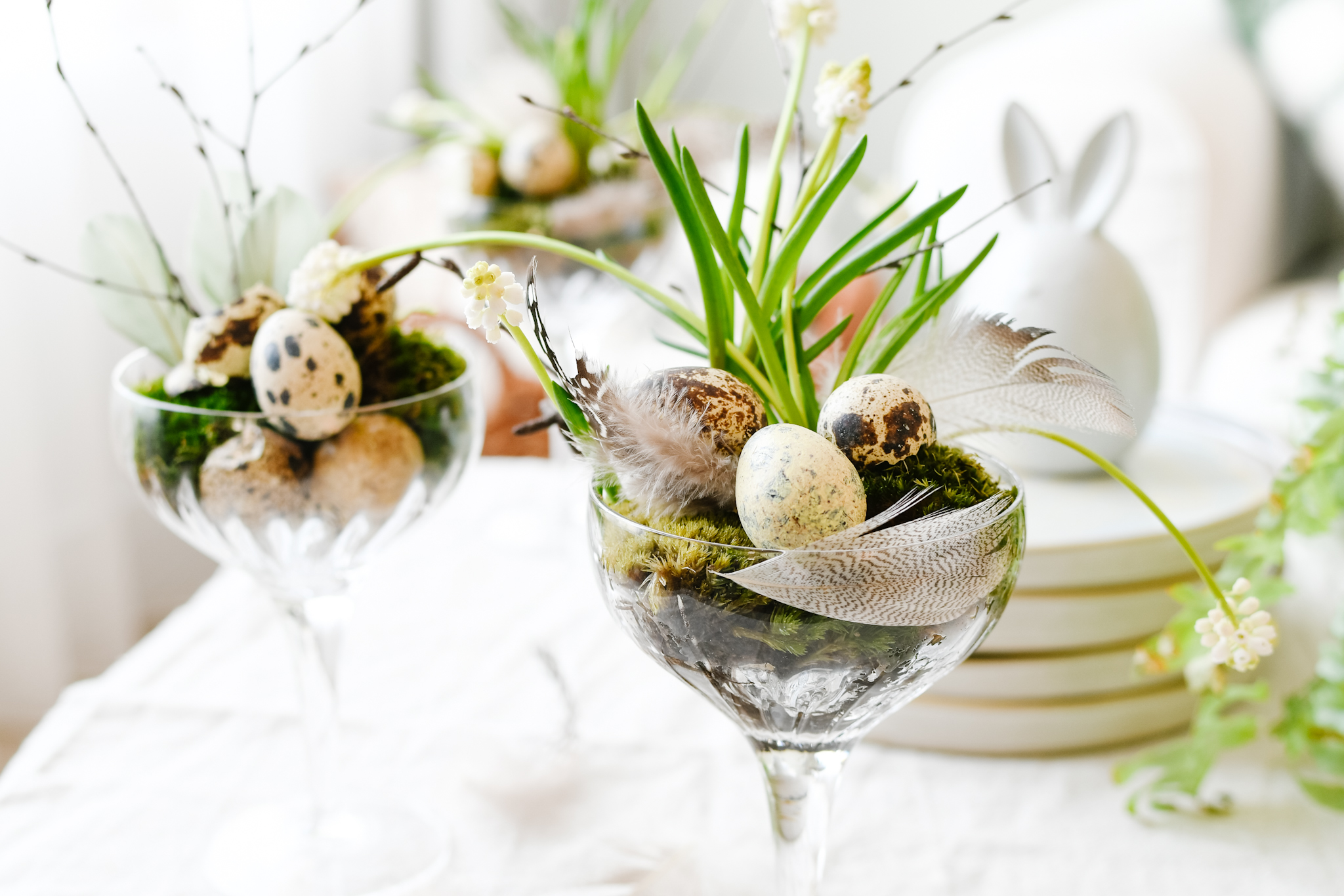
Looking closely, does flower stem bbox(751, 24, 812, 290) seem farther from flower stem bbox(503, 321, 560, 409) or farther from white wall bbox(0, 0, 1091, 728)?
white wall bbox(0, 0, 1091, 728)

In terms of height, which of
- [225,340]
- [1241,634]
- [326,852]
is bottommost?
[326,852]

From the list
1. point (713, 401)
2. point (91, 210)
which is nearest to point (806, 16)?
point (713, 401)

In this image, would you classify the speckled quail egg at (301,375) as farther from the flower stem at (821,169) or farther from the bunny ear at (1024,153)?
the bunny ear at (1024,153)

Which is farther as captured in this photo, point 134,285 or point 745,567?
point 134,285

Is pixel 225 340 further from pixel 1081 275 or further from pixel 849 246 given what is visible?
pixel 1081 275

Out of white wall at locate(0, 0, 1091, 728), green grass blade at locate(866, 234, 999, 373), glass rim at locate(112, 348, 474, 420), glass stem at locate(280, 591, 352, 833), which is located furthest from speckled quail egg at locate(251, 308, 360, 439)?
white wall at locate(0, 0, 1091, 728)
